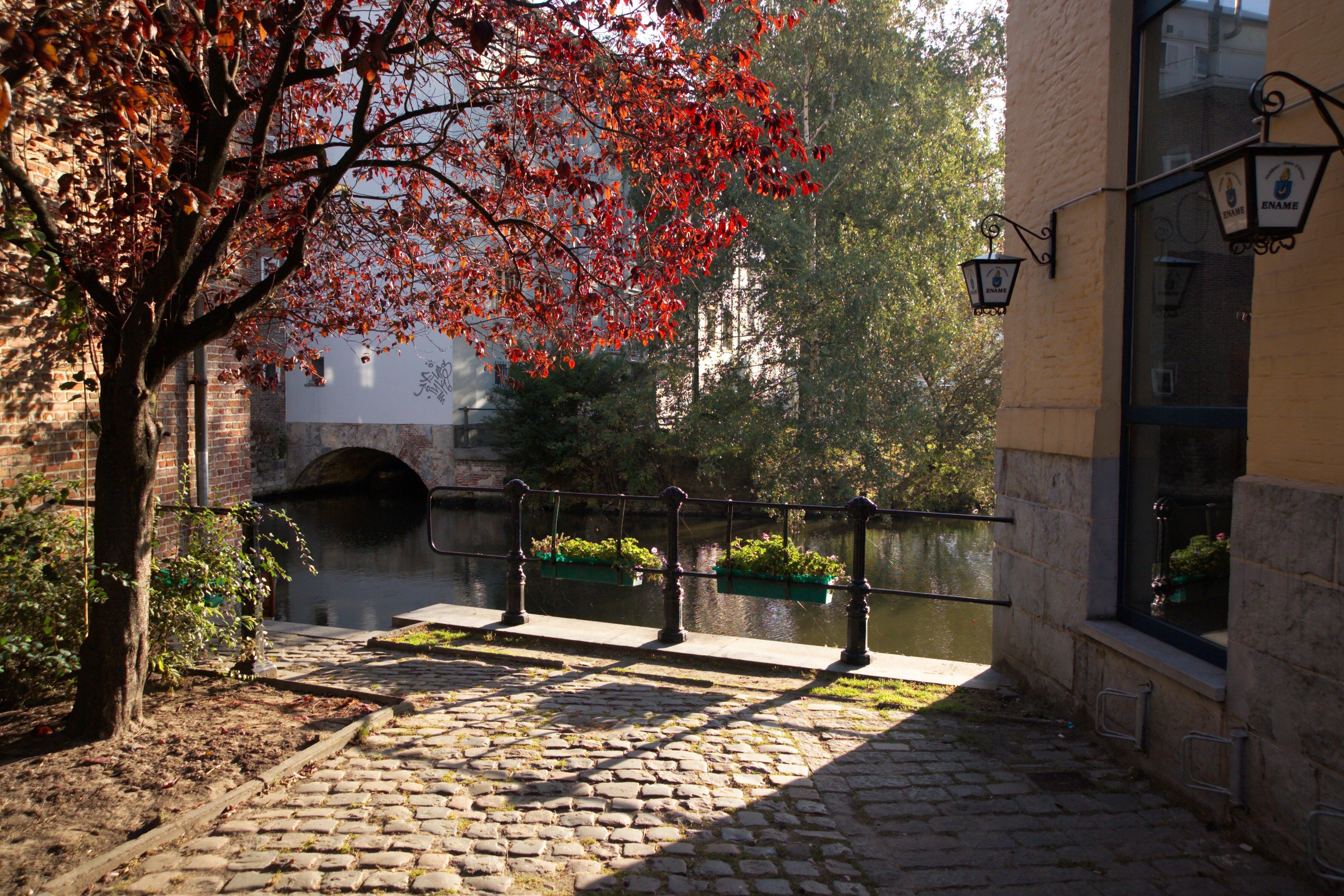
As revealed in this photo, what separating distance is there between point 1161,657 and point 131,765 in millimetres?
4899

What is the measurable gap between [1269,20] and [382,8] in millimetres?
5498

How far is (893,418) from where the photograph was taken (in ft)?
56.3

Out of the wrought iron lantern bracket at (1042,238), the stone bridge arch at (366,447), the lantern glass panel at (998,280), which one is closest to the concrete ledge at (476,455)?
the stone bridge arch at (366,447)

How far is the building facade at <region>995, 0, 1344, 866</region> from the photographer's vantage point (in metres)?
3.37

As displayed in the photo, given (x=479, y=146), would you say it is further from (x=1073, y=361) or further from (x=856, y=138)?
(x=856, y=138)

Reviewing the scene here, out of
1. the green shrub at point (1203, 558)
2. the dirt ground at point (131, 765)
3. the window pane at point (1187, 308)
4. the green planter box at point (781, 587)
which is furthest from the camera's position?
the green planter box at point (781, 587)

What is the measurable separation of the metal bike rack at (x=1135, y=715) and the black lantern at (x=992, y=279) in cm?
249

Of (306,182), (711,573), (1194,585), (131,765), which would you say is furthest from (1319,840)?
(306,182)

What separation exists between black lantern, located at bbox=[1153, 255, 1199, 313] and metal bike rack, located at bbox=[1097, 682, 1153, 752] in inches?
77.5

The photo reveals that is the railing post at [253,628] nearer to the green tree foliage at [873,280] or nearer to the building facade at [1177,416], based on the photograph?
the building facade at [1177,416]

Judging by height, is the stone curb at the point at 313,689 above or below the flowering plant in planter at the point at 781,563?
below

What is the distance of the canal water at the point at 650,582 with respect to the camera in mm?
11133

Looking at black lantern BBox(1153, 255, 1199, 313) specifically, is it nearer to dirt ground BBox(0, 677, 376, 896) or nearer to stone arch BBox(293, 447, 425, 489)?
dirt ground BBox(0, 677, 376, 896)

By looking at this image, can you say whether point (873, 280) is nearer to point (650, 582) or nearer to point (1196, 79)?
point (650, 582)
